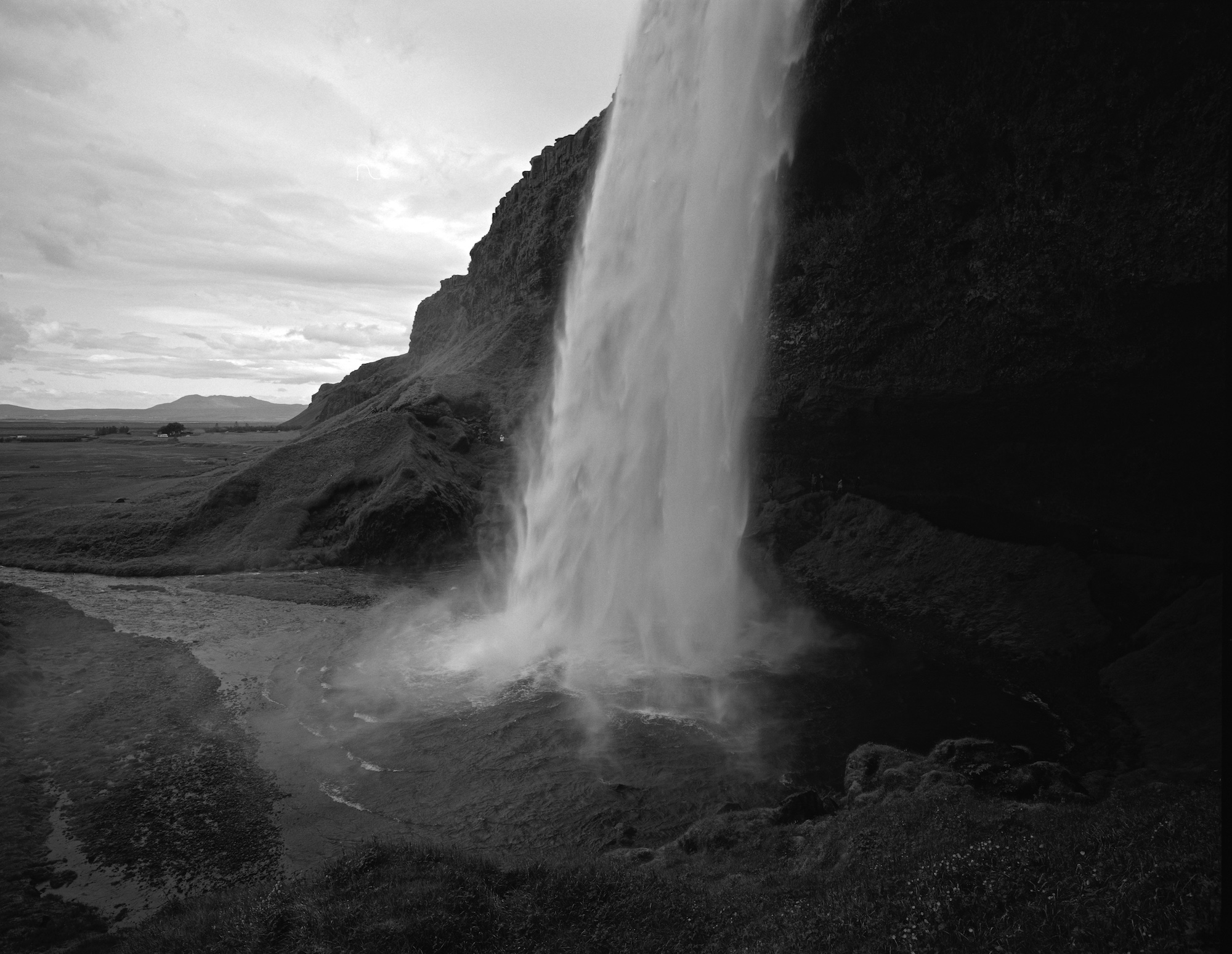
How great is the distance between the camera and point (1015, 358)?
22609mm

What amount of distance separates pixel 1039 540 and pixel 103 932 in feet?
82.0

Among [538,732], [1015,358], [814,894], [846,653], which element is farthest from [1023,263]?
[814,894]

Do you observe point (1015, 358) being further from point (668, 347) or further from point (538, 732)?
point (538, 732)

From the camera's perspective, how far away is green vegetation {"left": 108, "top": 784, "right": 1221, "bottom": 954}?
723 centimetres

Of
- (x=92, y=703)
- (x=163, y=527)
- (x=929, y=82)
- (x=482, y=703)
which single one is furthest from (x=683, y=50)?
(x=163, y=527)

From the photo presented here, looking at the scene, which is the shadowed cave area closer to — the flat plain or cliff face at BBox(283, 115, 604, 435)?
the flat plain

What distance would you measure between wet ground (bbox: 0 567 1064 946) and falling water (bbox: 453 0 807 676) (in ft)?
16.8

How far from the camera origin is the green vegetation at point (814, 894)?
23.7ft

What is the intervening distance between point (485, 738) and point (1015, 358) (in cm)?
1844

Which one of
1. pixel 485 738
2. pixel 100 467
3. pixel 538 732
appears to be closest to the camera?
pixel 485 738

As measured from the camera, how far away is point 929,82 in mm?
22094

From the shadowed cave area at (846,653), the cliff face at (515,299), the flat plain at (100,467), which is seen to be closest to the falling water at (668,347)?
the shadowed cave area at (846,653)

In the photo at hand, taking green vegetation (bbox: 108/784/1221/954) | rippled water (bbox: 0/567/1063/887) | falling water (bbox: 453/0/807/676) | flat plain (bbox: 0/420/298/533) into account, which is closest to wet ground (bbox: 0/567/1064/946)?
rippled water (bbox: 0/567/1063/887)

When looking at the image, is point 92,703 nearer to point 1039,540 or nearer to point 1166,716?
point 1166,716
